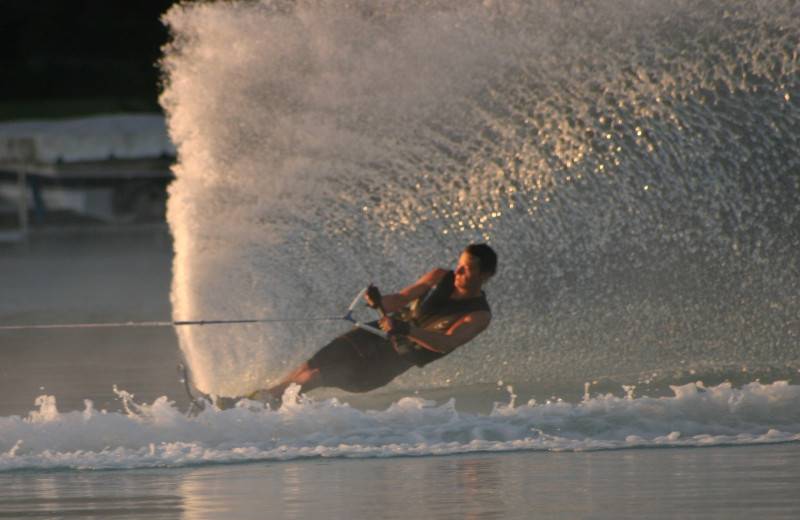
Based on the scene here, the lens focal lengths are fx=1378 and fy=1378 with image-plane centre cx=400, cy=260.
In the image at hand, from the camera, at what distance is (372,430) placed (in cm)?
588

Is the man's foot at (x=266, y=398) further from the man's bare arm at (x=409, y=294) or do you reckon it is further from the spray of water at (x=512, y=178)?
the spray of water at (x=512, y=178)

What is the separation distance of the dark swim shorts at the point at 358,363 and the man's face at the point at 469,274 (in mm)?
461

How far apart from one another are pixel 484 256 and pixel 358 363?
0.79 meters

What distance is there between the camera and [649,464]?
523 cm

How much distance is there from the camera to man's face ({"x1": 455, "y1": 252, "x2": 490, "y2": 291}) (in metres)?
6.48

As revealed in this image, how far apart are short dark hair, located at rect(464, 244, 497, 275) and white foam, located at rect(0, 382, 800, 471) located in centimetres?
68

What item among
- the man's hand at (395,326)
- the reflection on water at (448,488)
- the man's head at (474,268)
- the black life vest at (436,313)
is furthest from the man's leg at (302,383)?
the reflection on water at (448,488)

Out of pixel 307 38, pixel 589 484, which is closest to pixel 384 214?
pixel 307 38

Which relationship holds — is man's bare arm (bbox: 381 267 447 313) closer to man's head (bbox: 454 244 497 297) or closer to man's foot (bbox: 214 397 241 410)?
man's head (bbox: 454 244 497 297)

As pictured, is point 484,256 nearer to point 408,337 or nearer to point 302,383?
point 408,337

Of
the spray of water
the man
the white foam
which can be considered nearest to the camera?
the white foam

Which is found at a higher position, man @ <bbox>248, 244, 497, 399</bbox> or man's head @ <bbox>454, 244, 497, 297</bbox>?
man's head @ <bbox>454, 244, 497, 297</bbox>

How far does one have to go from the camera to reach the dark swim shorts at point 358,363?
6.58 meters

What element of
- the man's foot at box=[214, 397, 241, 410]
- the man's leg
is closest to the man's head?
the man's leg
